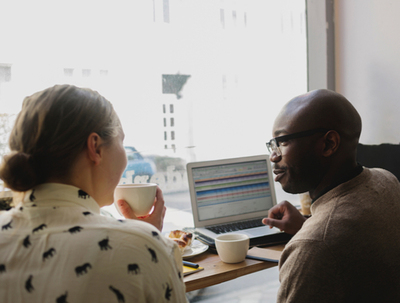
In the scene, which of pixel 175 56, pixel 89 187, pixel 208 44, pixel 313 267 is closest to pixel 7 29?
pixel 175 56

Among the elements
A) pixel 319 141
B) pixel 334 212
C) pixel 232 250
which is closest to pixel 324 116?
pixel 319 141

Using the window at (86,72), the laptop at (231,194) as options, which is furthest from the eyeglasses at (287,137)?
the window at (86,72)

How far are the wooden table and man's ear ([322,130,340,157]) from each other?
0.43 meters

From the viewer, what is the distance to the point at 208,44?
192 cm

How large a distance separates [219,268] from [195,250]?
0.51 ft

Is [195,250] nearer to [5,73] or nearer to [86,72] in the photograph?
[86,72]

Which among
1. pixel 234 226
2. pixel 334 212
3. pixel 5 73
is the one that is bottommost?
pixel 234 226

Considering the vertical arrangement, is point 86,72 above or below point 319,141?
above

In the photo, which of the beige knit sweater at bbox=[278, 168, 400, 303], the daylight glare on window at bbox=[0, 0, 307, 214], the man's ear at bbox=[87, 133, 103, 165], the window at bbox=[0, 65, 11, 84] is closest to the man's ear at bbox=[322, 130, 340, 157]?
the beige knit sweater at bbox=[278, 168, 400, 303]

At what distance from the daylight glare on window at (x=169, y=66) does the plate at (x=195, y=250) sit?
49cm

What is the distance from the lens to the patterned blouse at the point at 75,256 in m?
0.58

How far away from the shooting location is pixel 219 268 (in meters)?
1.22

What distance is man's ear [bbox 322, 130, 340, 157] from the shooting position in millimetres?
1051

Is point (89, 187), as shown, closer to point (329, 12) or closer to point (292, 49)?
point (292, 49)
